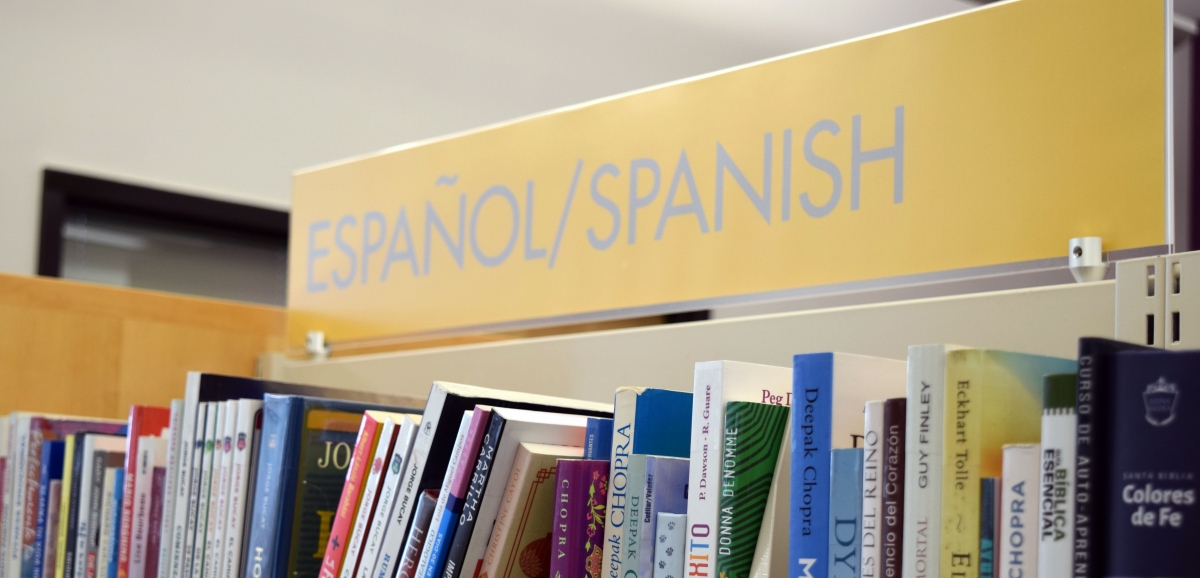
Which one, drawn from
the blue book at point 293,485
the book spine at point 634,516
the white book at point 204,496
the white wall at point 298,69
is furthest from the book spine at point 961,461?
the white wall at point 298,69

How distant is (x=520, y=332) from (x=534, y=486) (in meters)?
0.75

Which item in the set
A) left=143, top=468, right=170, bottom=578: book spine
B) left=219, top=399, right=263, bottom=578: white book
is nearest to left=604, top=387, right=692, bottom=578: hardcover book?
left=219, top=399, right=263, bottom=578: white book

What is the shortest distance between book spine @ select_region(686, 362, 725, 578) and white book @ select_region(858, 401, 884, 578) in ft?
0.40

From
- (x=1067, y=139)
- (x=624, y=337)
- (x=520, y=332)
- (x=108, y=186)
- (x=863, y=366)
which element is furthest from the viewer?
(x=108, y=186)

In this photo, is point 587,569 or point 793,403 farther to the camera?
point 587,569

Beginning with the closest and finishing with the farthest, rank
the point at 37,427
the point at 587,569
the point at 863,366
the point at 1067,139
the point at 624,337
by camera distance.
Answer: the point at 863,366
the point at 587,569
the point at 1067,139
the point at 624,337
the point at 37,427

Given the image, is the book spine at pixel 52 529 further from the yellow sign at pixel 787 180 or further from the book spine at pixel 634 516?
the book spine at pixel 634 516

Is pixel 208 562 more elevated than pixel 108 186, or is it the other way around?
pixel 108 186

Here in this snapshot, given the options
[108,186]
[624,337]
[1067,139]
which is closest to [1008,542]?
[1067,139]

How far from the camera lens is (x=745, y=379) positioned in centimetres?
83

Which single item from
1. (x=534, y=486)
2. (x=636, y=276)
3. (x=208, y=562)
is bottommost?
(x=208, y=562)

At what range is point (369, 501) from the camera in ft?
3.31

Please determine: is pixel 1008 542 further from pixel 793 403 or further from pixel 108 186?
pixel 108 186

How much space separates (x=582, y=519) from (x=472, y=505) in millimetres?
103
